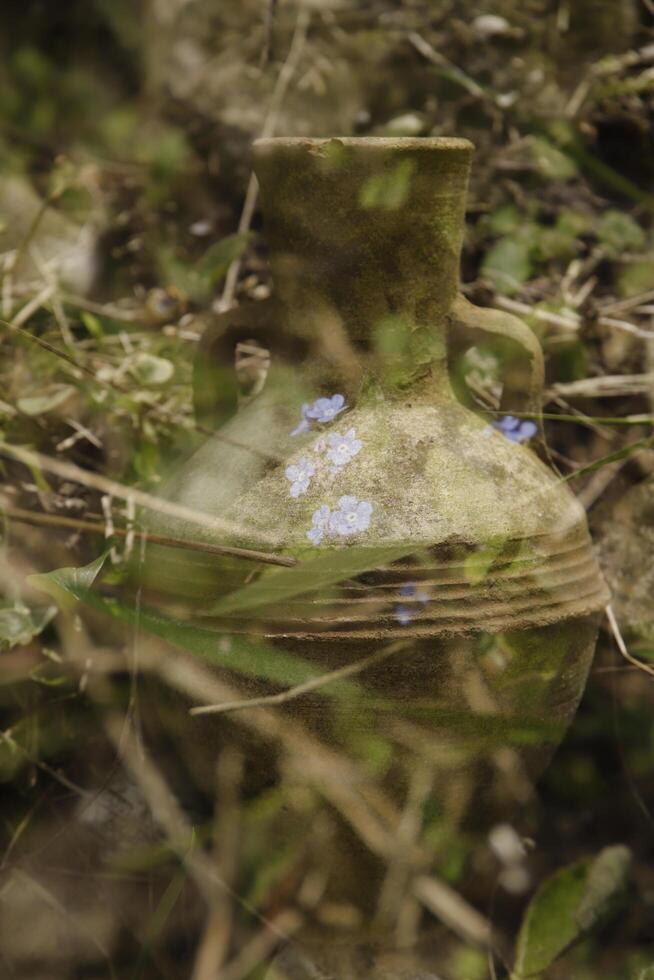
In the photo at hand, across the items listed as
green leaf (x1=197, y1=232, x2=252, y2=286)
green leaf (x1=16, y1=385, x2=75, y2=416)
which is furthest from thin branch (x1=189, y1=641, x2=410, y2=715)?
green leaf (x1=197, y1=232, x2=252, y2=286)

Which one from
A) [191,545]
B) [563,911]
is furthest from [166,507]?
[563,911]

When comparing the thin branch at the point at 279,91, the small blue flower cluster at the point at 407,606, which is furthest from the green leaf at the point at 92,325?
the small blue flower cluster at the point at 407,606

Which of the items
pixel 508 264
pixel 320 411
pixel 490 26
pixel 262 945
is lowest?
pixel 262 945

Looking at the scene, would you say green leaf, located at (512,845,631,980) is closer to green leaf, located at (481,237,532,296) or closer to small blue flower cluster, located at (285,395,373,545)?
small blue flower cluster, located at (285,395,373,545)

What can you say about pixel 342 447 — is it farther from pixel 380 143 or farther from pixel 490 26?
pixel 490 26

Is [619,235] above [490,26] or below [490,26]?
below

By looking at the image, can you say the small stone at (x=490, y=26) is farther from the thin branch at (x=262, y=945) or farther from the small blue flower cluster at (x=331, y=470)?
the thin branch at (x=262, y=945)
